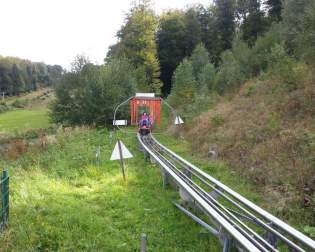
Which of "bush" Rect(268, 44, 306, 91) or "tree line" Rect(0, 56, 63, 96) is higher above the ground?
"tree line" Rect(0, 56, 63, 96)

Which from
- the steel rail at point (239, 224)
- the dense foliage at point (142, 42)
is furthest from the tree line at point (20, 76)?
the steel rail at point (239, 224)

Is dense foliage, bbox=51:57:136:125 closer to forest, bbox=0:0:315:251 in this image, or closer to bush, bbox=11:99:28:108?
forest, bbox=0:0:315:251

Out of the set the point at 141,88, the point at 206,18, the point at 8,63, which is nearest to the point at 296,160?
the point at 141,88

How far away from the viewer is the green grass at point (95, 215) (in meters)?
7.09

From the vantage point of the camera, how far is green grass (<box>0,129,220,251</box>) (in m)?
7.09

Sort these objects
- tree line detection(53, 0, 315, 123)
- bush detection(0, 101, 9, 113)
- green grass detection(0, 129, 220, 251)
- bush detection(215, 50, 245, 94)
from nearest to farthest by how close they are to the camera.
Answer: green grass detection(0, 129, 220, 251)
tree line detection(53, 0, 315, 123)
bush detection(215, 50, 245, 94)
bush detection(0, 101, 9, 113)

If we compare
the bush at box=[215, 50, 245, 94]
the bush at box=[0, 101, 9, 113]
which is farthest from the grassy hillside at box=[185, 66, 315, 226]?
the bush at box=[0, 101, 9, 113]

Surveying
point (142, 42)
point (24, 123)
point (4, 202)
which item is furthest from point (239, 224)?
point (24, 123)

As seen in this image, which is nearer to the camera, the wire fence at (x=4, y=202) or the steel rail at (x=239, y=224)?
the steel rail at (x=239, y=224)

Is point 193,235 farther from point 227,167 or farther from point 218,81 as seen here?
point 218,81

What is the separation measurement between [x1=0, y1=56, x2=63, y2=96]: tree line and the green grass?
333 feet

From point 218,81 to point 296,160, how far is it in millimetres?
21110

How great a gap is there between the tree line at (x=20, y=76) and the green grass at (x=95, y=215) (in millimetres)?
101556

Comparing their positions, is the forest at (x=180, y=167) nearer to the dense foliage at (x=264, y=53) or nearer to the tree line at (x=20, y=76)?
the dense foliage at (x=264, y=53)
